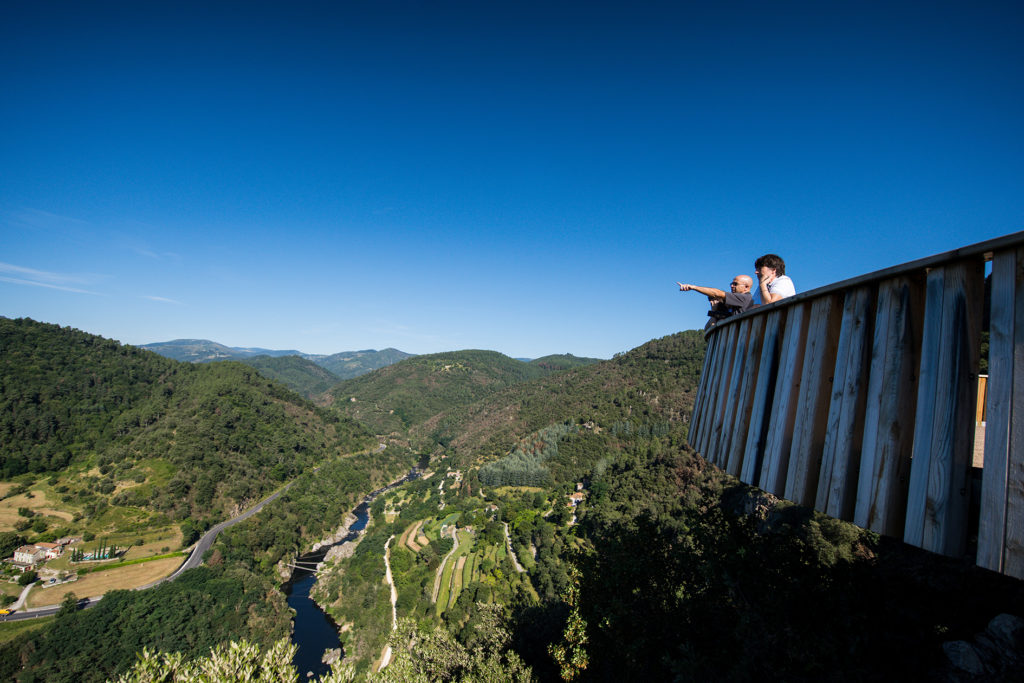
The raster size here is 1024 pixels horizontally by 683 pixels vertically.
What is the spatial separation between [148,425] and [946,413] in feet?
397

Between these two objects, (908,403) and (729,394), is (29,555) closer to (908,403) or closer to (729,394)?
(729,394)

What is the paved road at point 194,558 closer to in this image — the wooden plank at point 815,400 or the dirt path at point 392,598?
the dirt path at point 392,598

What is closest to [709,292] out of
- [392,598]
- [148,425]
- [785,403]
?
[785,403]

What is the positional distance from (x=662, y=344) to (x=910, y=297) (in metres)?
126

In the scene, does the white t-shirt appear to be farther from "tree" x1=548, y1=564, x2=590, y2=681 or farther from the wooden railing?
"tree" x1=548, y1=564, x2=590, y2=681

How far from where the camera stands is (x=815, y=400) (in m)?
2.45

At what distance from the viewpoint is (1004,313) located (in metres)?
1.57

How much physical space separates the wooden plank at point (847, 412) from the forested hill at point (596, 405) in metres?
68.3

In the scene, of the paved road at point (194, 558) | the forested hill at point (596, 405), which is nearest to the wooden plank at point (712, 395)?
the paved road at point (194, 558)

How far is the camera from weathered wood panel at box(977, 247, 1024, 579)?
1.46 meters

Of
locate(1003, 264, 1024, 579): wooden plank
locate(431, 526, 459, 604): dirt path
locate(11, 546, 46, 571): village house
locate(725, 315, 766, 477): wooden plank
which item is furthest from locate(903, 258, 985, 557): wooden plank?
locate(11, 546, 46, 571): village house

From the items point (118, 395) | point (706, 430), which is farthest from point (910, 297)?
point (118, 395)

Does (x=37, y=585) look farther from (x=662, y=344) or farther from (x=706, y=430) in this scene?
(x=662, y=344)

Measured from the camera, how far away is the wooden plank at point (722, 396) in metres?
3.71
